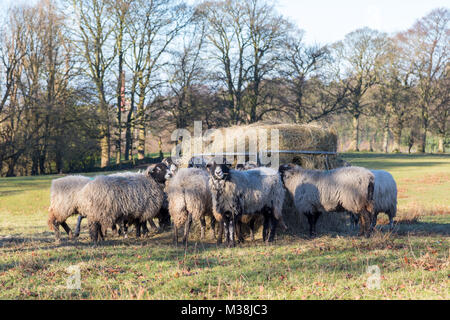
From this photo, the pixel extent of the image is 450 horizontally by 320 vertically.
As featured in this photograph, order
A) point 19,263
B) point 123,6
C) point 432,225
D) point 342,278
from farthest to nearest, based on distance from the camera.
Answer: point 123,6
point 432,225
point 19,263
point 342,278

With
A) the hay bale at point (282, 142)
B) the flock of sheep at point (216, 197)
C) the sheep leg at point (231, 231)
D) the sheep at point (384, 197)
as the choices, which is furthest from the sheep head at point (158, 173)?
the sheep at point (384, 197)

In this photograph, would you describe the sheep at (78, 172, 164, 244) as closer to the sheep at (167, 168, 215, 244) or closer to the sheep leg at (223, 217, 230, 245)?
the sheep at (167, 168, 215, 244)

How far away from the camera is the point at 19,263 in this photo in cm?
700

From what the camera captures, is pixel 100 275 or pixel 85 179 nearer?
pixel 100 275

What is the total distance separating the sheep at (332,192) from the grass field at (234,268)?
2.44 ft

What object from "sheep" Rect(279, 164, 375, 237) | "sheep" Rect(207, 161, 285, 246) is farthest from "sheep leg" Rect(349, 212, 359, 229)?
"sheep" Rect(207, 161, 285, 246)

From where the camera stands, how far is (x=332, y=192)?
9.96m

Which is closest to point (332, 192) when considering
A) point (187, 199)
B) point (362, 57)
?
point (187, 199)

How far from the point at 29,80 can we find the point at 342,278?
102 feet

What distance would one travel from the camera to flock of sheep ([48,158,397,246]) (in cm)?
913

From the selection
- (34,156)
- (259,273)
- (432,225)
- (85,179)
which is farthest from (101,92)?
(259,273)

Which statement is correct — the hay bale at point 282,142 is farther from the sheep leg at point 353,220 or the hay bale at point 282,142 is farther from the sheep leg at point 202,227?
the sheep leg at point 202,227

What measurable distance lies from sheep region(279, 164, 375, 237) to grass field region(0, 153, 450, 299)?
74 centimetres

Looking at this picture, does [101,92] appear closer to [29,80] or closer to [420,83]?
[29,80]
